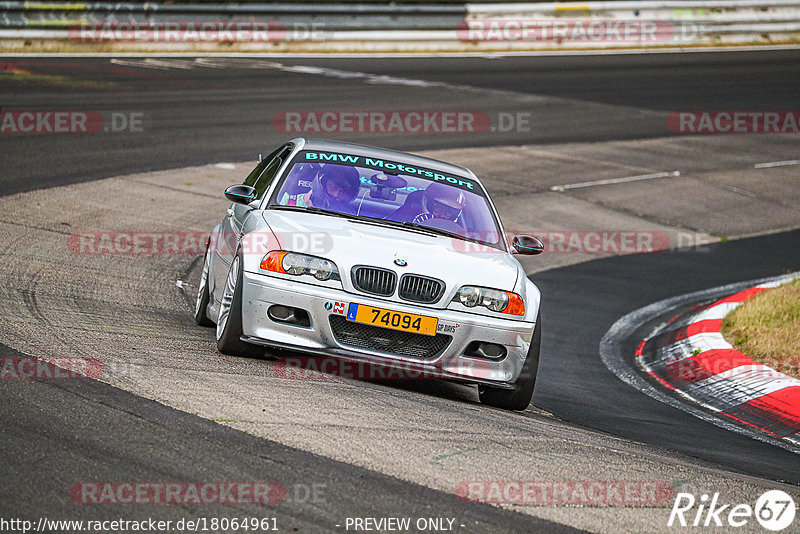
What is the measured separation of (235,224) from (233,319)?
1276 millimetres

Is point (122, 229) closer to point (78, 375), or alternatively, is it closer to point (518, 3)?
point (78, 375)

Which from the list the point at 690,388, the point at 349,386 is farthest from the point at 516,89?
the point at 349,386

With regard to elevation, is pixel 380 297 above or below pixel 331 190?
below

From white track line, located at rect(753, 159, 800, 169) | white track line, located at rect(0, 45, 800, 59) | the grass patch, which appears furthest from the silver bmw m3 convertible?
white track line, located at rect(0, 45, 800, 59)

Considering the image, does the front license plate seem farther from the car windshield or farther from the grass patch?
the grass patch

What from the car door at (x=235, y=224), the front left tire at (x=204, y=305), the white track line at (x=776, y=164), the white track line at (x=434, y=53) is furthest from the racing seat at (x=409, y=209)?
the white track line at (x=434, y=53)

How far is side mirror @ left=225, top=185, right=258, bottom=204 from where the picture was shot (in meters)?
7.74

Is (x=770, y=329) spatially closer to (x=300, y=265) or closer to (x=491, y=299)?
(x=491, y=299)

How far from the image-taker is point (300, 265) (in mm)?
6707

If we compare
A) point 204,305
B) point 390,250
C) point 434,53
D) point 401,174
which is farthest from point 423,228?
point 434,53

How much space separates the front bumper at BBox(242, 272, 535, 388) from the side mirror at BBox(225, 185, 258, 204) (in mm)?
1151

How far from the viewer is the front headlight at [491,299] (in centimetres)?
678

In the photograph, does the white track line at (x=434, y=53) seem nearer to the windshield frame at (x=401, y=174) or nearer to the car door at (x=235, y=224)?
the car door at (x=235, y=224)

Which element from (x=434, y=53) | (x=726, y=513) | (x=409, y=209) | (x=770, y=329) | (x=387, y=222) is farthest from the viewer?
(x=434, y=53)
